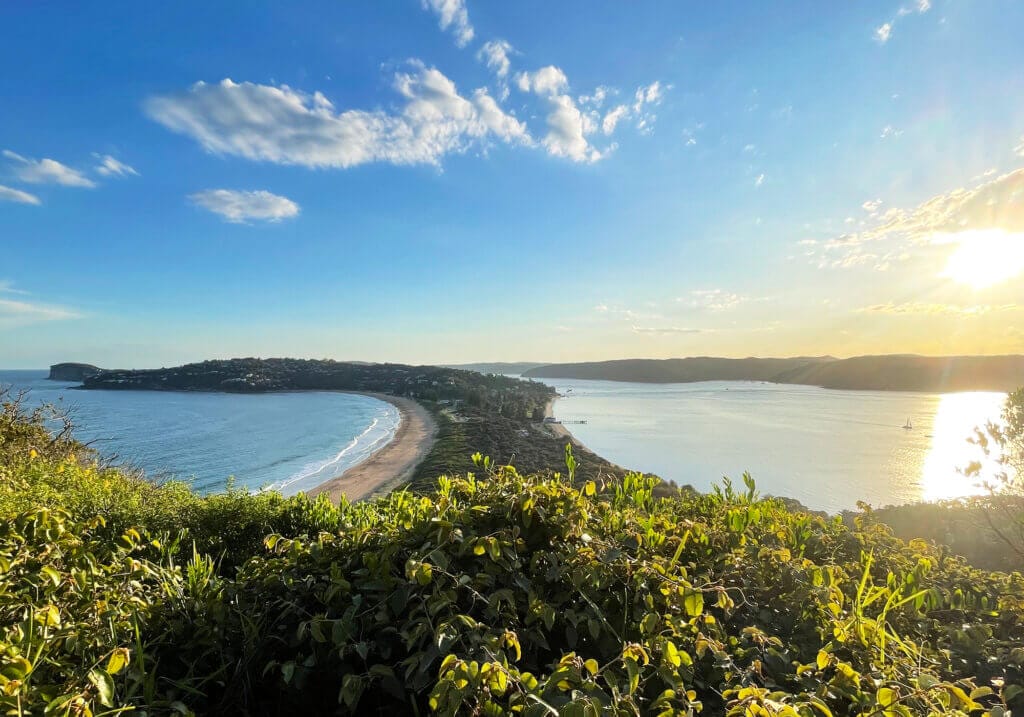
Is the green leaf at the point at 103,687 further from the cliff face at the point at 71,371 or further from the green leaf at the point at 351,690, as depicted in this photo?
the cliff face at the point at 71,371

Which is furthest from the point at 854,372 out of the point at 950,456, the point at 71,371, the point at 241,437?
the point at 71,371

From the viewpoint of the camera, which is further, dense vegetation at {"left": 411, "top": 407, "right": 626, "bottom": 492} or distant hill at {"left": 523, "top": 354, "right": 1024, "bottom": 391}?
distant hill at {"left": 523, "top": 354, "right": 1024, "bottom": 391}

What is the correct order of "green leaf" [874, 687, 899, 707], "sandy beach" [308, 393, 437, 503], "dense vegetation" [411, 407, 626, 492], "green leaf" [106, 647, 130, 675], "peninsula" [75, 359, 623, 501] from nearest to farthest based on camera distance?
"green leaf" [874, 687, 899, 707]
"green leaf" [106, 647, 130, 675]
"sandy beach" [308, 393, 437, 503]
"dense vegetation" [411, 407, 626, 492]
"peninsula" [75, 359, 623, 501]

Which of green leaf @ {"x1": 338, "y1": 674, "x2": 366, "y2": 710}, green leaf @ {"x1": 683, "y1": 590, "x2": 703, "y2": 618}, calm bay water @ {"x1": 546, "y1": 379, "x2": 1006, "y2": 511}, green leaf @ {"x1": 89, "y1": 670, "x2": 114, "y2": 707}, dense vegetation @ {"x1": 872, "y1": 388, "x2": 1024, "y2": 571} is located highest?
green leaf @ {"x1": 683, "y1": 590, "x2": 703, "y2": 618}

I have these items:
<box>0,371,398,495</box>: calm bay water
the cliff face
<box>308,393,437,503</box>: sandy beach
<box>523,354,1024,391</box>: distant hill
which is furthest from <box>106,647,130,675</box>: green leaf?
the cliff face

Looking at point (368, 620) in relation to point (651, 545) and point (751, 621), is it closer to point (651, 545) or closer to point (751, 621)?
point (651, 545)

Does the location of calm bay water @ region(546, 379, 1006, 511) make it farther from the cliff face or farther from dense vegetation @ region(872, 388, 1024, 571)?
the cliff face

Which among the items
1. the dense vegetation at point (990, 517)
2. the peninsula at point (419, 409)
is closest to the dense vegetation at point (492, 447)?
the peninsula at point (419, 409)
